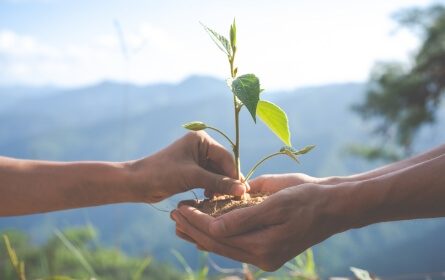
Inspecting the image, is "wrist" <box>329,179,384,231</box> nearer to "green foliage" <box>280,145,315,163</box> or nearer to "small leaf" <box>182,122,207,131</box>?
"green foliage" <box>280,145,315,163</box>

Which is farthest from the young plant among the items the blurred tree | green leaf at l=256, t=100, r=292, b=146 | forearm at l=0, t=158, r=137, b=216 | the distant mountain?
the distant mountain

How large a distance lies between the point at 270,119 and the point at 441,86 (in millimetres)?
17637

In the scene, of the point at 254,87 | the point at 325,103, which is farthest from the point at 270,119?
the point at 325,103

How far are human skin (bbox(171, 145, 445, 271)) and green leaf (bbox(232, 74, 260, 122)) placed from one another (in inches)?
9.3

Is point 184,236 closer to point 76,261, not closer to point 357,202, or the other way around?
point 357,202

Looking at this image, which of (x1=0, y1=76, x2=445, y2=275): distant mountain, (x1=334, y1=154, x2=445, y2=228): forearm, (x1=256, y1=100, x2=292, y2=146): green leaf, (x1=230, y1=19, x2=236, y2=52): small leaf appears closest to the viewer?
(x1=334, y1=154, x2=445, y2=228): forearm

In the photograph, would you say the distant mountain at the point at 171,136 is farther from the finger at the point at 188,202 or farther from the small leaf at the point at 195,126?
the small leaf at the point at 195,126

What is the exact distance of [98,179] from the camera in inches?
66.2

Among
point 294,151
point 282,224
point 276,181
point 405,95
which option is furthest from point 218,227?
point 405,95

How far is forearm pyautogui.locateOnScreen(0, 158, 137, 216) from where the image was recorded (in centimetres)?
167

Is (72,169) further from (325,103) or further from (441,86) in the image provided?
(325,103)

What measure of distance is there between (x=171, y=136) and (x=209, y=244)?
10752 cm

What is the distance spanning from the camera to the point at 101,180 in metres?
1.68

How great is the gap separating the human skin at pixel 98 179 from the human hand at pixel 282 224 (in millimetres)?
357
